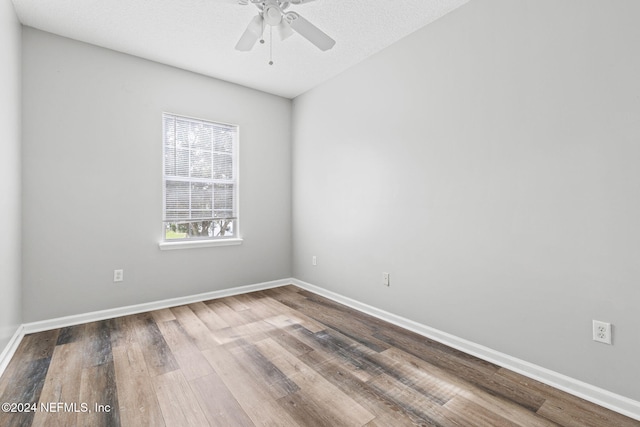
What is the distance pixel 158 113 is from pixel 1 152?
4.69ft

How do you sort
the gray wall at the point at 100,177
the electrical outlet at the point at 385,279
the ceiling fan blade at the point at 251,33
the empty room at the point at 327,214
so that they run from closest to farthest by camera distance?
the empty room at the point at 327,214 < the ceiling fan blade at the point at 251,33 < the gray wall at the point at 100,177 < the electrical outlet at the point at 385,279

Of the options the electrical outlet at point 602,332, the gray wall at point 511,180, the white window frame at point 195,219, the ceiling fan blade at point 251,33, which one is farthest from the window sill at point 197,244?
the electrical outlet at point 602,332

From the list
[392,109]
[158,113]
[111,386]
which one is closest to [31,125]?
[158,113]

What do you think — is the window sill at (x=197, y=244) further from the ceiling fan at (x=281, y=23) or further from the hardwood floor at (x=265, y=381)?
the ceiling fan at (x=281, y=23)

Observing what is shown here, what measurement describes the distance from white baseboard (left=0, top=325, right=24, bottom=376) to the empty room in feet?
0.07

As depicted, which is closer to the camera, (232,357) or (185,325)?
(232,357)

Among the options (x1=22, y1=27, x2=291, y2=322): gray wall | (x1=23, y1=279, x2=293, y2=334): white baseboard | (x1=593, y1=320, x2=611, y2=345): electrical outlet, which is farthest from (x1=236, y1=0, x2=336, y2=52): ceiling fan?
(x1=23, y1=279, x2=293, y2=334): white baseboard

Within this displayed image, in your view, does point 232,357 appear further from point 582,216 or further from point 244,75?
point 244,75

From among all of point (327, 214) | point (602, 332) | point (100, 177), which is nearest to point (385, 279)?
point (327, 214)

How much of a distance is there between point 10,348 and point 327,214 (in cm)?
289

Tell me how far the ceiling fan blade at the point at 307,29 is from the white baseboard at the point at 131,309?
2.86m

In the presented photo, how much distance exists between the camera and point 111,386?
1.81 metres

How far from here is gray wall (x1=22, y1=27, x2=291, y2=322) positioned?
263 centimetres

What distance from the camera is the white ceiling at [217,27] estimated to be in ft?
7.55
